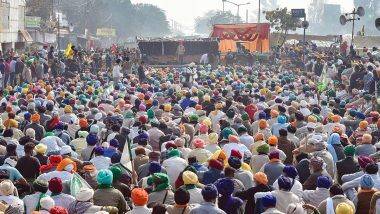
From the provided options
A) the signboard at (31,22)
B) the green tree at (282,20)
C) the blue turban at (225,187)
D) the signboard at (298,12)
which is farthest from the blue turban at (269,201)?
the signboard at (31,22)

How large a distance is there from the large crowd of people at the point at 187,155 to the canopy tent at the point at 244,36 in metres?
20.7

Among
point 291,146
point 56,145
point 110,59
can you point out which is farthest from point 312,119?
point 110,59

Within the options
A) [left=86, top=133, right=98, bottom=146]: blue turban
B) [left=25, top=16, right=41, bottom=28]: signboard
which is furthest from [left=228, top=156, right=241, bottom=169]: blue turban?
[left=25, top=16, right=41, bottom=28]: signboard

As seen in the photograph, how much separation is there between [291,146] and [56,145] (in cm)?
440

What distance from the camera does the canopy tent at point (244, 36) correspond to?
44500 mm

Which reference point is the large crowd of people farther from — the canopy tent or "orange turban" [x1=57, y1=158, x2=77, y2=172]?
the canopy tent

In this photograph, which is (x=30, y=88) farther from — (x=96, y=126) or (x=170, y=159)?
(x=170, y=159)

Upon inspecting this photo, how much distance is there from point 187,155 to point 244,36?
110 feet

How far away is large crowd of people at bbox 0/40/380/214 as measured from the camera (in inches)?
350

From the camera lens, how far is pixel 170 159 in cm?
1139

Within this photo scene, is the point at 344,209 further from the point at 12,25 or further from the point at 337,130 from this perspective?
the point at 12,25

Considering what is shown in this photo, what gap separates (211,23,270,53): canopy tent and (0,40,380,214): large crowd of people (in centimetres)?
2074

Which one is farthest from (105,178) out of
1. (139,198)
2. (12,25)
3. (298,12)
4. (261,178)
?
(12,25)

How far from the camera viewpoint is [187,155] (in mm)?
12344
